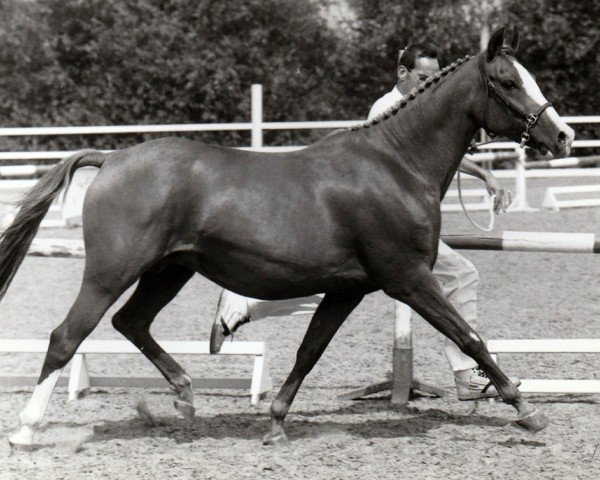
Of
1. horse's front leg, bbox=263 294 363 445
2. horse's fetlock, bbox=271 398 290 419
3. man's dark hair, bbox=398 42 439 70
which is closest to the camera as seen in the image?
horse's fetlock, bbox=271 398 290 419

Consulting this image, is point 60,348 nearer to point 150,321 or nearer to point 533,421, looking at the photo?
point 150,321

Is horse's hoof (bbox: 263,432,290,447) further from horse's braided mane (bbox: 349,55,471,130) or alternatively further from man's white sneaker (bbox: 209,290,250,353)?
horse's braided mane (bbox: 349,55,471,130)

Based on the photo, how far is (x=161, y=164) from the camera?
14.8 feet

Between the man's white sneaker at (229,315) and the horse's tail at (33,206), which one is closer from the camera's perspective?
the horse's tail at (33,206)

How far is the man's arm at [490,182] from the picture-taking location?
503 cm

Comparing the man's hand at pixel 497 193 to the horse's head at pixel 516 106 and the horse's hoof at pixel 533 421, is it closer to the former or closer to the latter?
the horse's head at pixel 516 106

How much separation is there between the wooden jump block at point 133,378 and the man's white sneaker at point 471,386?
1.03 m

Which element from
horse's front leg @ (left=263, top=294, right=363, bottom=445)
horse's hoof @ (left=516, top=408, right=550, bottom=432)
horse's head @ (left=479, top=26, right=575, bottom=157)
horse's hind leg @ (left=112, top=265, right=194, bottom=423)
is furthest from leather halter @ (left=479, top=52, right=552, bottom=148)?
horse's hind leg @ (left=112, top=265, right=194, bottom=423)

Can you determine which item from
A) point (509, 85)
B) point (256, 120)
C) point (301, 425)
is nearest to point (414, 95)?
point (509, 85)

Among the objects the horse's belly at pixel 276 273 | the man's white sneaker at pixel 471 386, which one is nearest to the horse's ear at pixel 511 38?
the horse's belly at pixel 276 273

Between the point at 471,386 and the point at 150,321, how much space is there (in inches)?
69.2

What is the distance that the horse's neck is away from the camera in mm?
4609

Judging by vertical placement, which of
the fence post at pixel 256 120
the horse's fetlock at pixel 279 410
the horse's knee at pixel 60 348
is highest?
the horse's knee at pixel 60 348

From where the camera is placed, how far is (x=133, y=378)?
560cm
